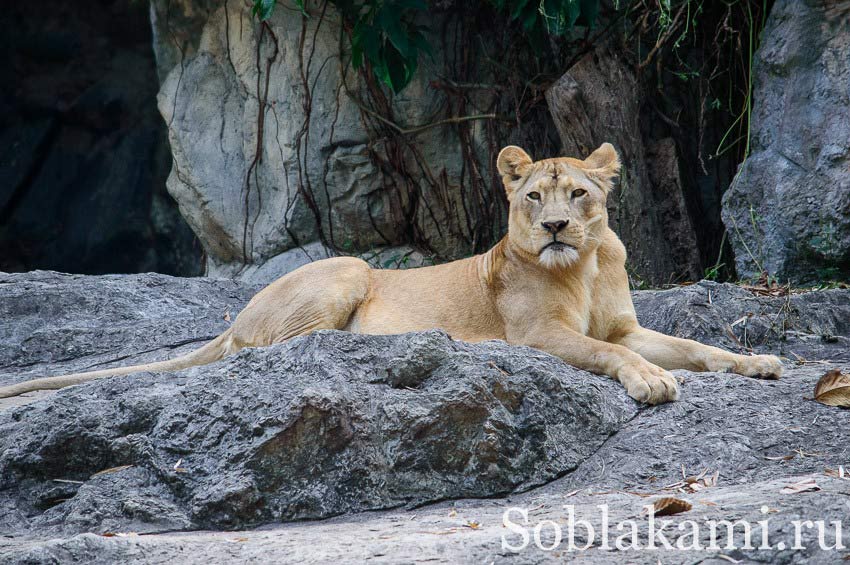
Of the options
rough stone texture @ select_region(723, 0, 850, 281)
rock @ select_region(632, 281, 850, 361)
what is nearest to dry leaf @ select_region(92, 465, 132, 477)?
rock @ select_region(632, 281, 850, 361)

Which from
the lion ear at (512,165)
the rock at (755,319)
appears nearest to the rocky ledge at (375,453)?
the rock at (755,319)

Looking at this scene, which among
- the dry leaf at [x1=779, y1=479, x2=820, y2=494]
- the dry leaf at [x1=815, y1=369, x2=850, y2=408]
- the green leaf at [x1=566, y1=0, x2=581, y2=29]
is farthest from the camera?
the green leaf at [x1=566, y1=0, x2=581, y2=29]

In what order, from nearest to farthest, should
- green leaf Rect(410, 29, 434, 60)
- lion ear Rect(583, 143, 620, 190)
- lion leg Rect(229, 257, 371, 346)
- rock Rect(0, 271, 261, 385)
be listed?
lion ear Rect(583, 143, 620, 190), lion leg Rect(229, 257, 371, 346), rock Rect(0, 271, 261, 385), green leaf Rect(410, 29, 434, 60)

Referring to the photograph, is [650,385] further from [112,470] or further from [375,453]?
[112,470]

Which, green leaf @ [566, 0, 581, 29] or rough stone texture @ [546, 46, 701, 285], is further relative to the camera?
rough stone texture @ [546, 46, 701, 285]

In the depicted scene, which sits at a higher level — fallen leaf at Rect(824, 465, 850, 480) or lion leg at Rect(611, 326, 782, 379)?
lion leg at Rect(611, 326, 782, 379)

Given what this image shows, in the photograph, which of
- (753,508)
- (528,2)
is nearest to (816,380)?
(753,508)

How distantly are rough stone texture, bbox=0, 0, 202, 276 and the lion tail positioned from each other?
241 inches

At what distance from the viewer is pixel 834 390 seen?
143 inches

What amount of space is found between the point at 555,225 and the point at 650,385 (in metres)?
1.12

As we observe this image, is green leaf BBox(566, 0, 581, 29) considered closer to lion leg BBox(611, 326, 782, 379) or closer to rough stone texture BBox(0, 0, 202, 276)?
lion leg BBox(611, 326, 782, 379)

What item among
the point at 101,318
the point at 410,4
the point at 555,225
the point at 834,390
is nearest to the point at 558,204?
the point at 555,225

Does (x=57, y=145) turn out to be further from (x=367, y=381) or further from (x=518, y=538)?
(x=518, y=538)

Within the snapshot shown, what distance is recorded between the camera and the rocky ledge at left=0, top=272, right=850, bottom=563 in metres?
2.71
